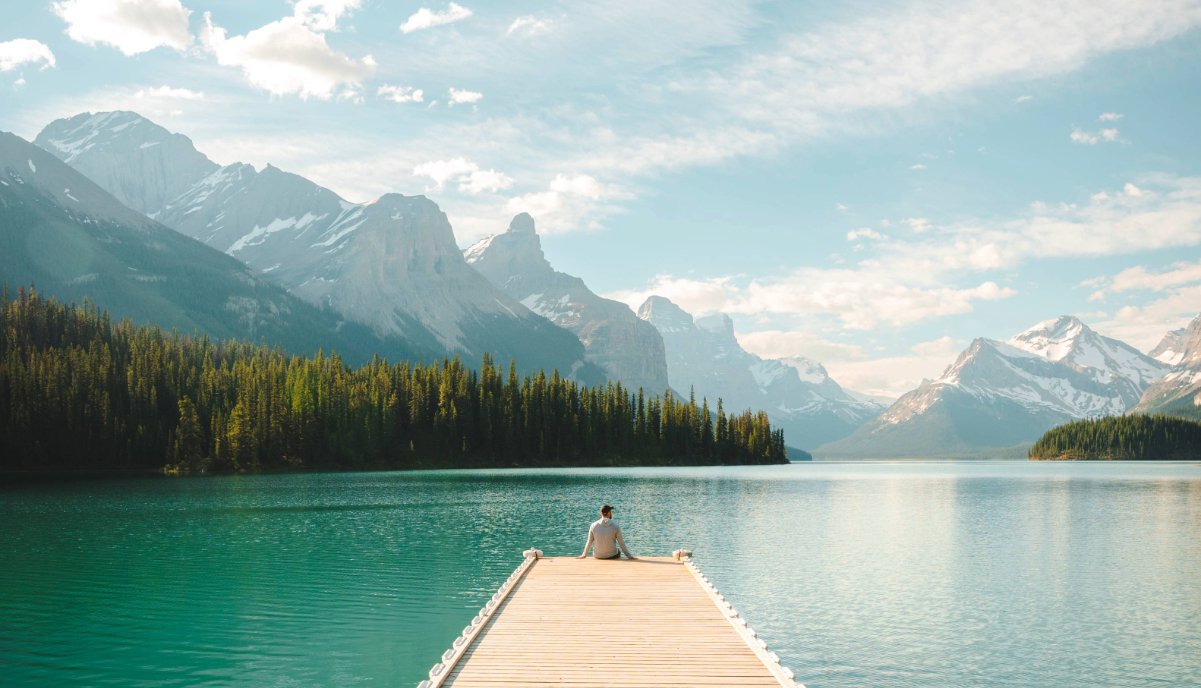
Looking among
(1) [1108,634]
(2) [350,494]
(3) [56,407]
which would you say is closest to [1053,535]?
(1) [1108,634]

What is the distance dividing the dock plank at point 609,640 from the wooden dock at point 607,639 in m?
0.03

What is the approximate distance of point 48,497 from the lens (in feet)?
325

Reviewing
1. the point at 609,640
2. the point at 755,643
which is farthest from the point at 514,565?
the point at 755,643

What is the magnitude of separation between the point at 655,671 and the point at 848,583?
79.6 ft

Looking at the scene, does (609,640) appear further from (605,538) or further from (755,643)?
(605,538)

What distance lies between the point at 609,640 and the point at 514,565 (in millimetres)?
23018

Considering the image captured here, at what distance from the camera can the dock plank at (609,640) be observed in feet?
71.1

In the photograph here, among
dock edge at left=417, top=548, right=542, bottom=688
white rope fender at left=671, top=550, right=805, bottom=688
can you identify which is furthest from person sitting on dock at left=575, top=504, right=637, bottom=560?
white rope fender at left=671, top=550, right=805, bottom=688

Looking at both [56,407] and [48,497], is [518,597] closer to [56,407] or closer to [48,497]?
[48,497]

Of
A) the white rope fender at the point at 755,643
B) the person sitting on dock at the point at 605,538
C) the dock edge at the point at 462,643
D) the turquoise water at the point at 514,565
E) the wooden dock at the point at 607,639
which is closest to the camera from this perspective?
the white rope fender at the point at 755,643

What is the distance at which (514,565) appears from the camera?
48.1m

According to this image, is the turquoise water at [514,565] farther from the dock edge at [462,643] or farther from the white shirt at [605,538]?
the white shirt at [605,538]

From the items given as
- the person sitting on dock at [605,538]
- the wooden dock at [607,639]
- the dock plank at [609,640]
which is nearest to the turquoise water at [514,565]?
the wooden dock at [607,639]

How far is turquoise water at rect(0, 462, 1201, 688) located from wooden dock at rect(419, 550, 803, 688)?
2.83 meters
